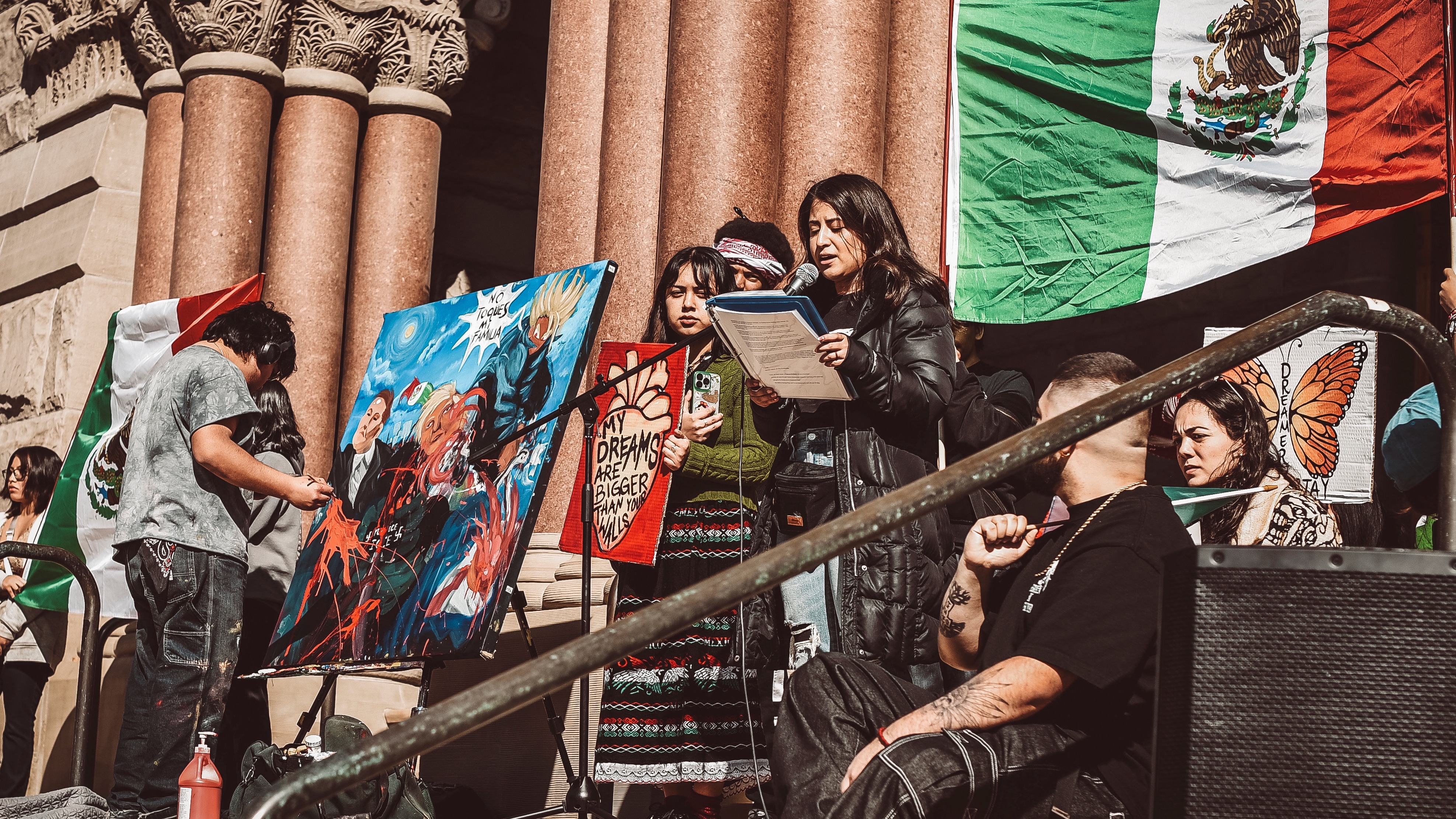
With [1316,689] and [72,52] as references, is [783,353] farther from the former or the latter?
[72,52]

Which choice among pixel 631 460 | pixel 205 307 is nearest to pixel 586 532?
pixel 631 460

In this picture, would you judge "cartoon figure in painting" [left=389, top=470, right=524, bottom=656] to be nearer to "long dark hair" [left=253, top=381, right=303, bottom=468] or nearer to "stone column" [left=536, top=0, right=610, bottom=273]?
"long dark hair" [left=253, top=381, right=303, bottom=468]

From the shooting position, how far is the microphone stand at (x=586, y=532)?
158 inches

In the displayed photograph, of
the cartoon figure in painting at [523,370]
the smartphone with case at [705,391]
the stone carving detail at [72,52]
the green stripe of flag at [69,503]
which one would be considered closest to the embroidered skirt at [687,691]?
the smartphone with case at [705,391]

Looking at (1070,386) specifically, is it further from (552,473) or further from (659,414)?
(552,473)

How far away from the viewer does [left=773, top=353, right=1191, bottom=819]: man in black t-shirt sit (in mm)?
2518

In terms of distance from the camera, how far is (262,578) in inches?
225

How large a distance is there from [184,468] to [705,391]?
6.17 feet

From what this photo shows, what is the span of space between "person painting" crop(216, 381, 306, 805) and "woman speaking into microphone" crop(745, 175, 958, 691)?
2338 mm

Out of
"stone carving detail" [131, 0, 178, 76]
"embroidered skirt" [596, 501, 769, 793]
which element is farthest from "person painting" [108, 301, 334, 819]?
"stone carving detail" [131, 0, 178, 76]

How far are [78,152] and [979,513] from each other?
7.40 meters

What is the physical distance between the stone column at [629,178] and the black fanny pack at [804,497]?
238 centimetres

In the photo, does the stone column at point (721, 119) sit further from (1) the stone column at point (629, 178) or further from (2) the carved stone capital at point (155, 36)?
(2) the carved stone capital at point (155, 36)

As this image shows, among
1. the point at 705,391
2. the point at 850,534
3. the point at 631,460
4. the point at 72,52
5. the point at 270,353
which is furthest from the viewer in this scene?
the point at 72,52
